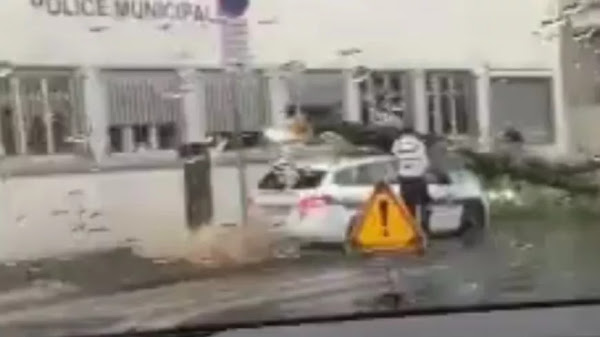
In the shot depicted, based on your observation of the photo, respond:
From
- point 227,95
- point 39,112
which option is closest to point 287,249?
point 227,95

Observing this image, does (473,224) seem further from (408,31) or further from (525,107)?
(408,31)

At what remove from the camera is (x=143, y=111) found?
258cm

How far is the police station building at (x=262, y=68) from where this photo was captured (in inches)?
98.6

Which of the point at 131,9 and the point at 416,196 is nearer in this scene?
the point at 131,9

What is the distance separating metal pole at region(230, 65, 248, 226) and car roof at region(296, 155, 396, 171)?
145 mm

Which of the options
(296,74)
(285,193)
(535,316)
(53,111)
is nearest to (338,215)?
(285,193)

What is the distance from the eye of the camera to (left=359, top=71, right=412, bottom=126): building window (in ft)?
8.80

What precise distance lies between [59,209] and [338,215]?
66cm

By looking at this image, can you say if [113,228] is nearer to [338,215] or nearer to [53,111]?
[53,111]

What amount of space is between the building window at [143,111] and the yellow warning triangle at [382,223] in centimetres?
48

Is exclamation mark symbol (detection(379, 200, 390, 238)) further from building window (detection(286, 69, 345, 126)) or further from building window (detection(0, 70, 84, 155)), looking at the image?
building window (detection(0, 70, 84, 155))

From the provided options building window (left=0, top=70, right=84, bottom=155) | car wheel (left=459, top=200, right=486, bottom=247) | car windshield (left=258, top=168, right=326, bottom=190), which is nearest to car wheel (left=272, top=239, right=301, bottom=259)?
car windshield (left=258, top=168, right=326, bottom=190)

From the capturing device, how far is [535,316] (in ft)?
8.66

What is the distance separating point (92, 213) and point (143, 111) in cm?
27
